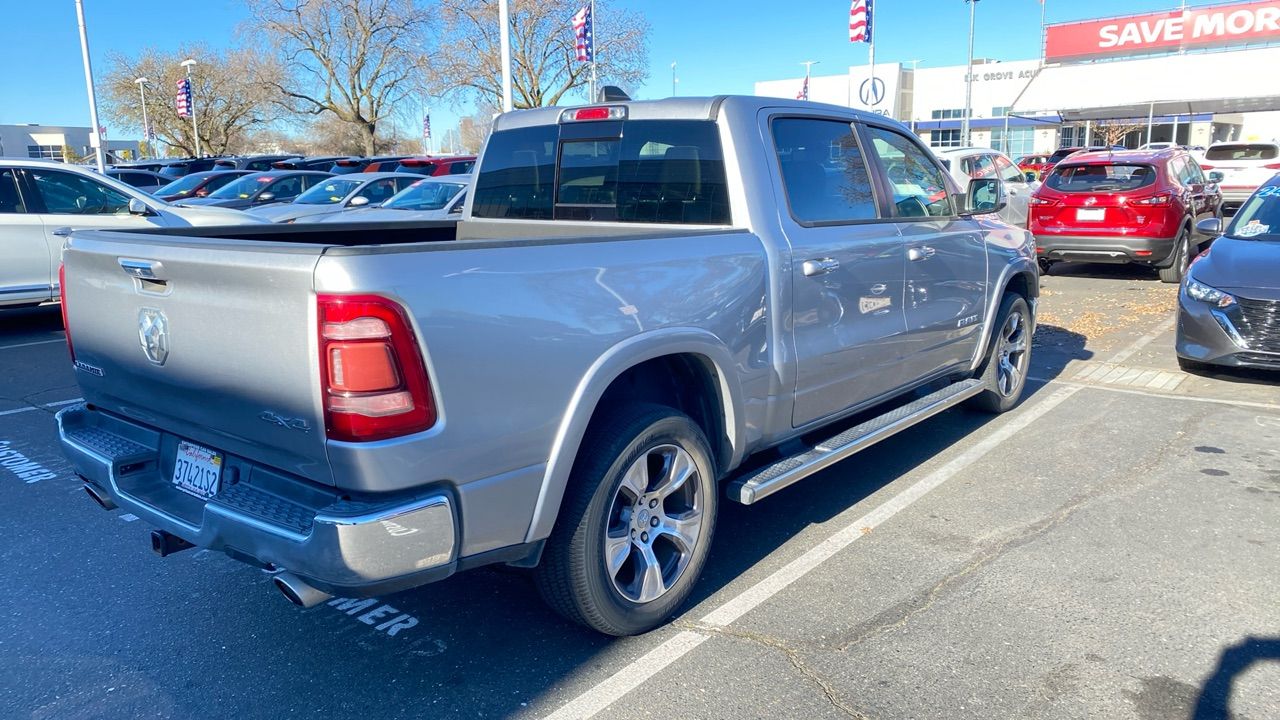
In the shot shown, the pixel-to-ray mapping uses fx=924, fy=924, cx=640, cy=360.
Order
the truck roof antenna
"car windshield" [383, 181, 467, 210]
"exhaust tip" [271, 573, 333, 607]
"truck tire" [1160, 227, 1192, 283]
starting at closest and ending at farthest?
1. "exhaust tip" [271, 573, 333, 607]
2. the truck roof antenna
3. "truck tire" [1160, 227, 1192, 283]
4. "car windshield" [383, 181, 467, 210]

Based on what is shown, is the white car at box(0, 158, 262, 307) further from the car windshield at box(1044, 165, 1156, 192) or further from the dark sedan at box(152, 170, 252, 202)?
the car windshield at box(1044, 165, 1156, 192)

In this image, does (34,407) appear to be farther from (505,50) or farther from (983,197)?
(505,50)

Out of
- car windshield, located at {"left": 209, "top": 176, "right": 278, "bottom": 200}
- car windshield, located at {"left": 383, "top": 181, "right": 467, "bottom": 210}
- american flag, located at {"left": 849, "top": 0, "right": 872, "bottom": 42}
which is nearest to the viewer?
car windshield, located at {"left": 383, "top": 181, "right": 467, "bottom": 210}

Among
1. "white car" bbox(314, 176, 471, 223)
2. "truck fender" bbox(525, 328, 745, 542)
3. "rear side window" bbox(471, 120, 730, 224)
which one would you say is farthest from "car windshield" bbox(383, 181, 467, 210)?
"truck fender" bbox(525, 328, 745, 542)

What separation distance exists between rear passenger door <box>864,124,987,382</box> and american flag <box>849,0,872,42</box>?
20285 mm

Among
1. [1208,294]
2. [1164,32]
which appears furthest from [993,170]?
[1164,32]

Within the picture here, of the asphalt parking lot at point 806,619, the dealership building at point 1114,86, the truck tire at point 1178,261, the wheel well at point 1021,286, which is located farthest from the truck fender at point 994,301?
the dealership building at point 1114,86

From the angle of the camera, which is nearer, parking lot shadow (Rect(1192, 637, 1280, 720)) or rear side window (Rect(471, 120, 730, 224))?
parking lot shadow (Rect(1192, 637, 1280, 720))

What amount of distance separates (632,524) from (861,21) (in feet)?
77.0

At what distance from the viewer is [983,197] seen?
554cm

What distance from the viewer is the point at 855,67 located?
58750mm

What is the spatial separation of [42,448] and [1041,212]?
467 inches

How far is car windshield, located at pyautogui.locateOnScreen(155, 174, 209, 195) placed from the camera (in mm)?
19391

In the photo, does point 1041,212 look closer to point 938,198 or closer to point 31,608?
point 938,198
